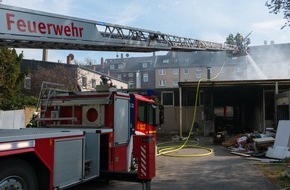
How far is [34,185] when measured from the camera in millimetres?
5453

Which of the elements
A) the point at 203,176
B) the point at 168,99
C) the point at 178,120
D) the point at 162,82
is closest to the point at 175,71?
the point at 162,82

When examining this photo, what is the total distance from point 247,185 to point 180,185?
5.56ft

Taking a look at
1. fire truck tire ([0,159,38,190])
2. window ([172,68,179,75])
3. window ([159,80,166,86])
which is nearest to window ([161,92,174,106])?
fire truck tire ([0,159,38,190])

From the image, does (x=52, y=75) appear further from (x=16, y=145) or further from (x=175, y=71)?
(x=175, y=71)

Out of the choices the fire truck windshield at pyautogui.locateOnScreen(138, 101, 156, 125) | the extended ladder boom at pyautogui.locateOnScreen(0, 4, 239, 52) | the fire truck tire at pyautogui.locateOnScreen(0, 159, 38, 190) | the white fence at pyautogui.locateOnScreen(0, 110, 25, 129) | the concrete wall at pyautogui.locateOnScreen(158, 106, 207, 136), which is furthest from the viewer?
the concrete wall at pyautogui.locateOnScreen(158, 106, 207, 136)

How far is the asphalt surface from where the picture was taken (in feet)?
27.5

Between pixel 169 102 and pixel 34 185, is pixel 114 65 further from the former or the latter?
pixel 34 185

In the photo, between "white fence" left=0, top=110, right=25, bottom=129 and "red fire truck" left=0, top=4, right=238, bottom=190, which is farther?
"white fence" left=0, top=110, right=25, bottom=129

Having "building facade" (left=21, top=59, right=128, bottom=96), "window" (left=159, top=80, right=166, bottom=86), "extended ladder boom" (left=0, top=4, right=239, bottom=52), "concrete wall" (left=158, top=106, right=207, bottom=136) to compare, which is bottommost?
"concrete wall" (left=158, top=106, right=207, bottom=136)

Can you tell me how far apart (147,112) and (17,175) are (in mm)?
5306

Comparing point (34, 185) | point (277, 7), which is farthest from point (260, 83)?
point (34, 185)

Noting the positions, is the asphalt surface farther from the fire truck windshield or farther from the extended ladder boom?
the extended ladder boom

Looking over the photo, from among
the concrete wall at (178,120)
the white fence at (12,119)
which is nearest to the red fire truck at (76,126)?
the white fence at (12,119)

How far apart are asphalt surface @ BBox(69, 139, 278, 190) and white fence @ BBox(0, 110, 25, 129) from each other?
8952 mm
